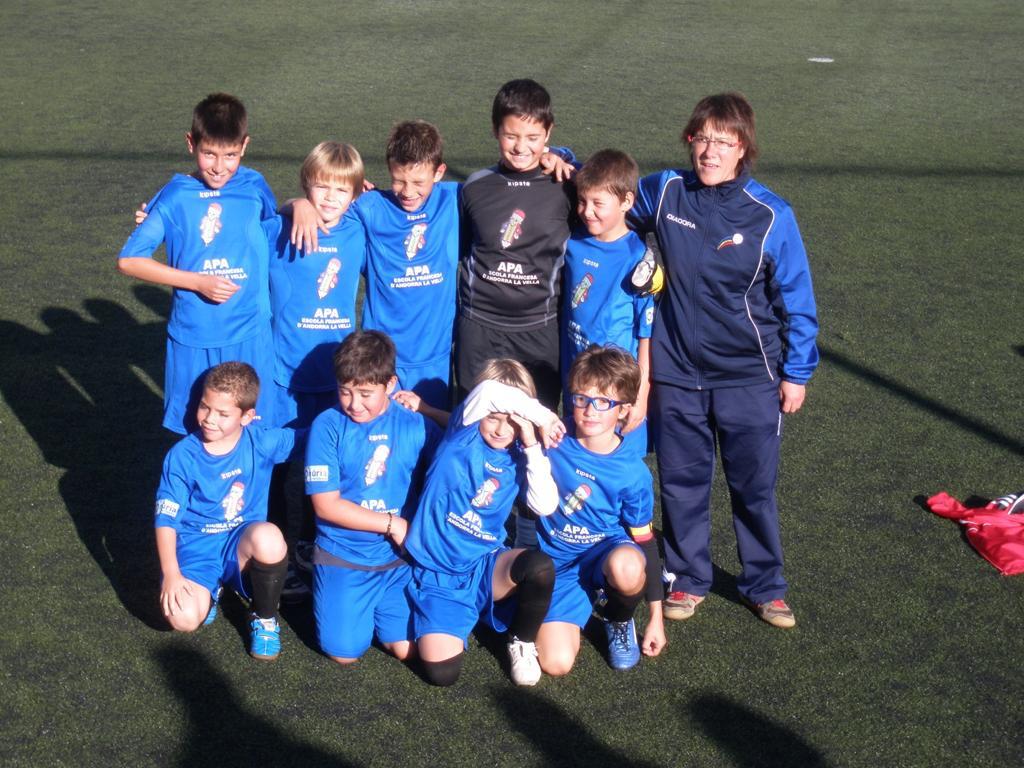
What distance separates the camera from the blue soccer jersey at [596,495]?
4.07m

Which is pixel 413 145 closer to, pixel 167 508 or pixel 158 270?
pixel 158 270

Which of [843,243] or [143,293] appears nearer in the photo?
[143,293]

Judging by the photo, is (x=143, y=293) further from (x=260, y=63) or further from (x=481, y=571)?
(x=260, y=63)

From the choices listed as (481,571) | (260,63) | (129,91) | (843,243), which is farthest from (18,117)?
(481,571)

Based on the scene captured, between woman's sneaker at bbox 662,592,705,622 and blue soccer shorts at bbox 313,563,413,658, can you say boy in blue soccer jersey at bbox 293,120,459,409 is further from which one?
woman's sneaker at bbox 662,592,705,622

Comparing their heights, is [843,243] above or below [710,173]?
below

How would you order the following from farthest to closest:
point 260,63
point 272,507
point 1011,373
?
point 260,63 < point 1011,373 < point 272,507

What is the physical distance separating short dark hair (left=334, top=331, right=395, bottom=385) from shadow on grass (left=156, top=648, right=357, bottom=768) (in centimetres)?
110

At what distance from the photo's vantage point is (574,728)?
374 cm

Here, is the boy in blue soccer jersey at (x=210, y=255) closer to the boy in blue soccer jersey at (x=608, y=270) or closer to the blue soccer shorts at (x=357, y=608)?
the blue soccer shorts at (x=357, y=608)

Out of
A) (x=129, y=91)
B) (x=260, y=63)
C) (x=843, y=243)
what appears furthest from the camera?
(x=260, y=63)

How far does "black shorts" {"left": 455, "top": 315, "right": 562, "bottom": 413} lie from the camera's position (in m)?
4.45

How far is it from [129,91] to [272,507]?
29.2 feet

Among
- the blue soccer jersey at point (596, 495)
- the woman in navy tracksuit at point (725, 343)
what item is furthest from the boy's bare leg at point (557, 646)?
the woman in navy tracksuit at point (725, 343)
